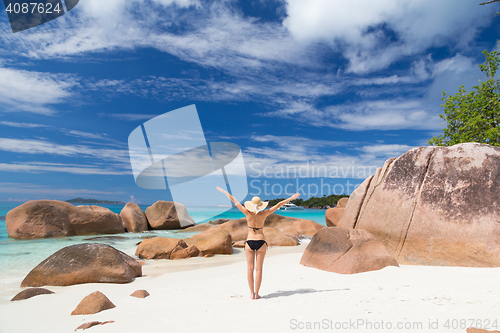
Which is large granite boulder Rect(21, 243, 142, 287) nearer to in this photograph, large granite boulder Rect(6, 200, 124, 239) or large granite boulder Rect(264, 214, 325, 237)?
large granite boulder Rect(6, 200, 124, 239)

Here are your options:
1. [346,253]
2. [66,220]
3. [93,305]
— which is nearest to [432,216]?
[346,253]

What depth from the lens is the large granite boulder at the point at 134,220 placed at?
20753 millimetres

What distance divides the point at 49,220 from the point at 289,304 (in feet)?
52.5

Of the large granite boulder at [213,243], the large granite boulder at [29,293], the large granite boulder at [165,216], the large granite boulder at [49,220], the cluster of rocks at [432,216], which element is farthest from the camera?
the large granite boulder at [165,216]

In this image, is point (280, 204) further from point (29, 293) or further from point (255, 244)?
point (29, 293)

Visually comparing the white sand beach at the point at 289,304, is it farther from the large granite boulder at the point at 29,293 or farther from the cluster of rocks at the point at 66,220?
the cluster of rocks at the point at 66,220

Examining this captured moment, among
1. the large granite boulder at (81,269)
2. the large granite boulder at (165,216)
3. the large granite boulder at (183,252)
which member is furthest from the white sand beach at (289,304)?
the large granite boulder at (165,216)

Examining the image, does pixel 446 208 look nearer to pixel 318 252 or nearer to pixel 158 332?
pixel 318 252

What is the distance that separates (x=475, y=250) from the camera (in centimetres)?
729

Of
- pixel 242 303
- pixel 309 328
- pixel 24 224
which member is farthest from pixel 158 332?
pixel 24 224

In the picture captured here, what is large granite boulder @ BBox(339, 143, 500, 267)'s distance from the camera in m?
7.39

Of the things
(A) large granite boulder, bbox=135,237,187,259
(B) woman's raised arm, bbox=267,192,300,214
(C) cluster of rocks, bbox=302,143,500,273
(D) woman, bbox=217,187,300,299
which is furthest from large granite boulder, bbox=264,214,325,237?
(D) woman, bbox=217,187,300,299

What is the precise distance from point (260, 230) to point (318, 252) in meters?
3.13

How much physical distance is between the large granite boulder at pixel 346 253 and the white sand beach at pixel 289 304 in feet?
0.90
